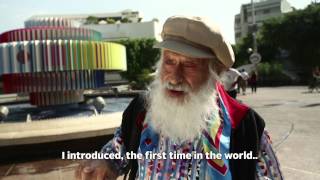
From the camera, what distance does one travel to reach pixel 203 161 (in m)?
2.12

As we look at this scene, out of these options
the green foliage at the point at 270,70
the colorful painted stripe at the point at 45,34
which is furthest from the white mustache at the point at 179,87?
the green foliage at the point at 270,70

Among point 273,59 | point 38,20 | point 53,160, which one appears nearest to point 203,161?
point 53,160

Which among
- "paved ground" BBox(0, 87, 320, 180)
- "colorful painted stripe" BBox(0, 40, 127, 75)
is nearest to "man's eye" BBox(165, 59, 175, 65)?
"paved ground" BBox(0, 87, 320, 180)

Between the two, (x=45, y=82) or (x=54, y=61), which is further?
(x=45, y=82)

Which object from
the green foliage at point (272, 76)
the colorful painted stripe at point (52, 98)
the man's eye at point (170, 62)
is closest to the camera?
the man's eye at point (170, 62)

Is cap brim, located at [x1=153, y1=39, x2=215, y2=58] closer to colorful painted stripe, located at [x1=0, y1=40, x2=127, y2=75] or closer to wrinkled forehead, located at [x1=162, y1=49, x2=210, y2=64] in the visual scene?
wrinkled forehead, located at [x1=162, y1=49, x2=210, y2=64]

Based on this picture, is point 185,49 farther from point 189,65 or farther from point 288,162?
point 288,162

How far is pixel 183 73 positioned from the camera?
2.13 meters

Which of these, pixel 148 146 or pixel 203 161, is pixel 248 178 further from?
pixel 148 146

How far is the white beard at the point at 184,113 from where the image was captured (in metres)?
2.22

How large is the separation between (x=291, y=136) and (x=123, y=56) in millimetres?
6526

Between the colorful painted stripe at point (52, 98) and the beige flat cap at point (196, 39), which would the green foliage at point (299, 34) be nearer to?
the colorful painted stripe at point (52, 98)

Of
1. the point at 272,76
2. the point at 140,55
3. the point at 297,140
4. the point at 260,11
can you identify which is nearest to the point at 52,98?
the point at 297,140

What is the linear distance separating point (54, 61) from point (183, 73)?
9.71 metres
